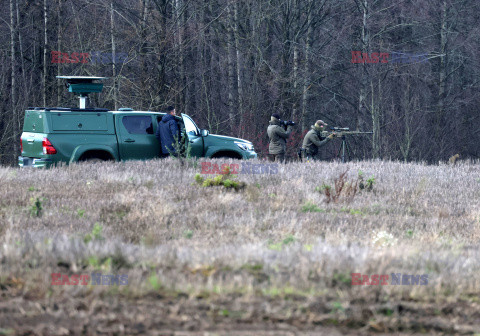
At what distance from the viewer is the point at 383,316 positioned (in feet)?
16.7

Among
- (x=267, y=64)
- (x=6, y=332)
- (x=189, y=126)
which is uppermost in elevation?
(x=267, y=64)

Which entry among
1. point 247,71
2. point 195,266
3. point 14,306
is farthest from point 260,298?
point 247,71

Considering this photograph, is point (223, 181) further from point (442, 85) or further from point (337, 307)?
point (442, 85)

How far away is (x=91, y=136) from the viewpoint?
15.0m

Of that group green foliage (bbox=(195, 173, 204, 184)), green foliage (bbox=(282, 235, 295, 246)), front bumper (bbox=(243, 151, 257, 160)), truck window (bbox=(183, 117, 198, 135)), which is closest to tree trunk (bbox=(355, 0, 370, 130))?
front bumper (bbox=(243, 151, 257, 160))

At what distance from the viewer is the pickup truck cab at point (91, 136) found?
14500mm

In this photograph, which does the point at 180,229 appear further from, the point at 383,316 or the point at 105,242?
the point at 383,316

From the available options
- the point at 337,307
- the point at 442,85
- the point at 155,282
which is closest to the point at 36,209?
the point at 155,282

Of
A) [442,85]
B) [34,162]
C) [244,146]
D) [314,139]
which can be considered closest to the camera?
[34,162]

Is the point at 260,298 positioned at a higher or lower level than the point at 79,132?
lower

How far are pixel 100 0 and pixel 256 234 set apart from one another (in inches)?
810

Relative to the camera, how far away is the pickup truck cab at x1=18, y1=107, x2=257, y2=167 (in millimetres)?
14500

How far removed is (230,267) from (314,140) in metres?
12.3

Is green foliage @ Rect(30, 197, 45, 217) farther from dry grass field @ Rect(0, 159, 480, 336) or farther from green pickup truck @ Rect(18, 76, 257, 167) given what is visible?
green pickup truck @ Rect(18, 76, 257, 167)
